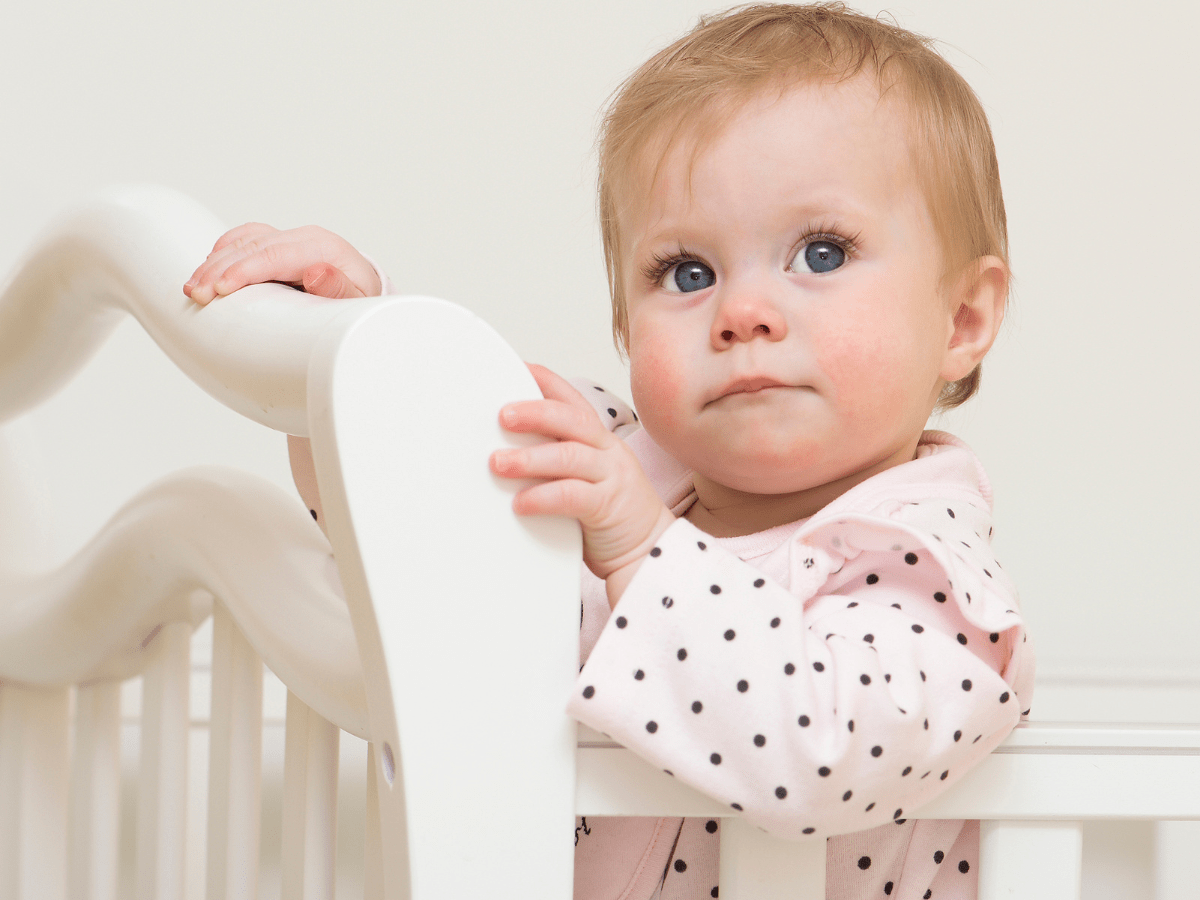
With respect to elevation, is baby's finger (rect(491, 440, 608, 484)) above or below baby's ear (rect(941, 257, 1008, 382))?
below

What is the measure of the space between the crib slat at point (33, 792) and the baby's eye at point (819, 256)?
588 mm

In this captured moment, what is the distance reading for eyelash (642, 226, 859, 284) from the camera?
0.67 metres

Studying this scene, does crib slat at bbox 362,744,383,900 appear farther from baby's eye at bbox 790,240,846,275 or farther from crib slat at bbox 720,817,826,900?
baby's eye at bbox 790,240,846,275

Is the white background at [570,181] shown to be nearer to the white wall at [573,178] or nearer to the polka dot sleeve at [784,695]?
the white wall at [573,178]

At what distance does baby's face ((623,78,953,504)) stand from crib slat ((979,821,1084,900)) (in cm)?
24

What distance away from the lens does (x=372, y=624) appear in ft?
1.34

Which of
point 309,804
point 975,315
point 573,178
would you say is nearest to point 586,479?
point 309,804

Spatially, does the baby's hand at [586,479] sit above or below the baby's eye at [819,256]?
below

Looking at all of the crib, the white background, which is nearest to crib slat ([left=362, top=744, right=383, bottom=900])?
the crib

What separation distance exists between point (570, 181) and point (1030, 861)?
3.58 feet

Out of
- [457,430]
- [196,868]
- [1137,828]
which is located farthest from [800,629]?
[196,868]

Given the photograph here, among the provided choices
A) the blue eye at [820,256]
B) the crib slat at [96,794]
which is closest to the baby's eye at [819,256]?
the blue eye at [820,256]

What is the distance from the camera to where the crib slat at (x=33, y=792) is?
828mm

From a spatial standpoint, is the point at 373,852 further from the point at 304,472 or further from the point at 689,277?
the point at 689,277
